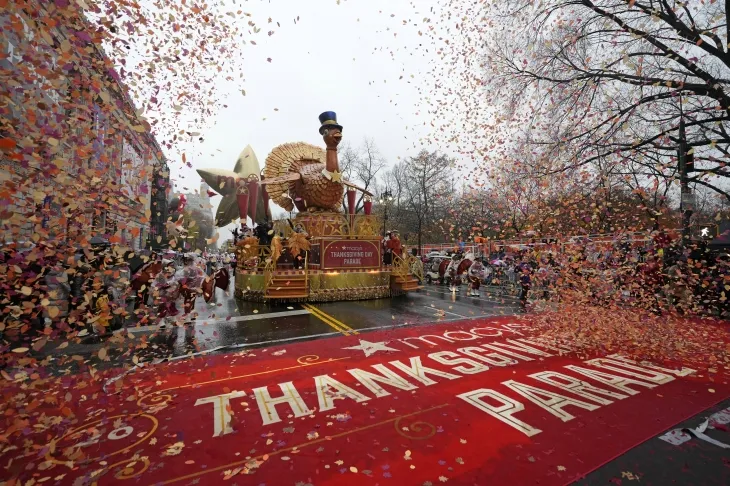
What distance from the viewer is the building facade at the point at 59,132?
239 centimetres

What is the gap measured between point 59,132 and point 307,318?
773 cm

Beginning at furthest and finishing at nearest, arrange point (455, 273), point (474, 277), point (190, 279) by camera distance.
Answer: point (455, 273) → point (474, 277) → point (190, 279)

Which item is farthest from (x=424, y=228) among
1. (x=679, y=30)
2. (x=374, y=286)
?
(x=679, y=30)

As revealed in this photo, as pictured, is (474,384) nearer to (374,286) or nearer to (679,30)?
(679,30)

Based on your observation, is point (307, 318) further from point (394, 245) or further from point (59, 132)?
point (59, 132)

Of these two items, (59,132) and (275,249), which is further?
(275,249)

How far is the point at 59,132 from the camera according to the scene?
2586 millimetres

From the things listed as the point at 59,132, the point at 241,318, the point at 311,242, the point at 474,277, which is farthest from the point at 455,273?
the point at 59,132

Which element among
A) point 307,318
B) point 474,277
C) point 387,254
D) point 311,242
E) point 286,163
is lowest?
point 307,318

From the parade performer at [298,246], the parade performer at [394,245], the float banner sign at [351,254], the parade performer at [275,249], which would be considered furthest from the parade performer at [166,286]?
the parade performer at [394,245]

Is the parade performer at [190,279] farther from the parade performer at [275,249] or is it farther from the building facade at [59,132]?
the building facade at [59,132]

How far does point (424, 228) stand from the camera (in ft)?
120

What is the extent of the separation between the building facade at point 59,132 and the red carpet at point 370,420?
2.16 meters

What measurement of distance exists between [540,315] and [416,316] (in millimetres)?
3568
